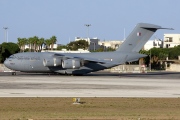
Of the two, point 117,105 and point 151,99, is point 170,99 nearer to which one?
point 151,99

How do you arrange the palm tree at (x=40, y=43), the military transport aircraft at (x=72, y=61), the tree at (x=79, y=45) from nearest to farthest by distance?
the military transport aircraft at (x=72, y=61)
the tree at (x=79, y=45)
the palm tree at (x=40, y=43)

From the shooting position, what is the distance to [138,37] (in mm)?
67938

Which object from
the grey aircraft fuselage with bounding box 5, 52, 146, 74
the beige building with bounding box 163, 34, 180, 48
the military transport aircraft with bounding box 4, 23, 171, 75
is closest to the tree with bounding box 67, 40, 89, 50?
the beige building with bounding box 163, 34, 180, 48

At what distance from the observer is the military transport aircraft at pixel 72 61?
64.4 meters

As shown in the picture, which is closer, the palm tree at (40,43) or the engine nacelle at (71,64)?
the engine nacelle at (71,64)

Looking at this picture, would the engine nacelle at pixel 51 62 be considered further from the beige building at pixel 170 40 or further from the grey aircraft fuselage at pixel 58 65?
the beige building at pixel 170 40

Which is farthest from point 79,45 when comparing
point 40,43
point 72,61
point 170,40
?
point 72,61

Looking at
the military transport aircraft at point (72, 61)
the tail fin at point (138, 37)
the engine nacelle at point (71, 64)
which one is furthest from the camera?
the tail fin at point (138, 37)

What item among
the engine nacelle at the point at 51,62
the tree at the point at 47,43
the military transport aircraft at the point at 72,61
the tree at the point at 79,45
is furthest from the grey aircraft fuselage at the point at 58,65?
the tree at the point at 47,43

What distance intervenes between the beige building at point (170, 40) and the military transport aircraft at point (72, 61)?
411ft

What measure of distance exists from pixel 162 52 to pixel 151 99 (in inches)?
4703

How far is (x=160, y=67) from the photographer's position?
119062 millimetres

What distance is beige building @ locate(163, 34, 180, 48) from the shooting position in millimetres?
190750

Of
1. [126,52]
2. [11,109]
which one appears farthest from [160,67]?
[11,109]
